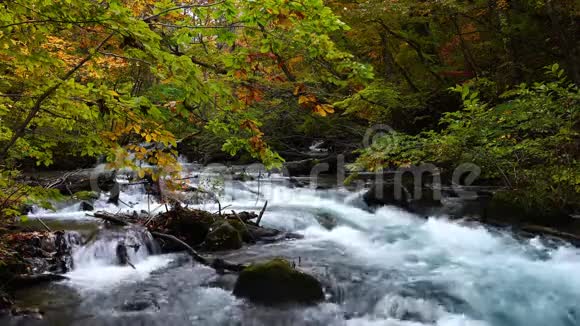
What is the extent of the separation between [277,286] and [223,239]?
2.54 meters

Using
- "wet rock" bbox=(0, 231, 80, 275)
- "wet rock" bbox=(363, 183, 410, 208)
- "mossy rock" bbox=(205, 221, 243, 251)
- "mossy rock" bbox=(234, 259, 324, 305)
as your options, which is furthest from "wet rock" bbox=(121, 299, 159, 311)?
"wet rock" bbox=(363, 183, 410, 208)

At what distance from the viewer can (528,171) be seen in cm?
850

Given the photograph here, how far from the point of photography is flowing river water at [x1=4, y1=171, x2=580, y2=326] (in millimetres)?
5617

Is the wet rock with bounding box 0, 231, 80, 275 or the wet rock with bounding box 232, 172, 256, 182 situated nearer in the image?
the wet rock with bounding box 0, 231, 80, 275

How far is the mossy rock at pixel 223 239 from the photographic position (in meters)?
8.23

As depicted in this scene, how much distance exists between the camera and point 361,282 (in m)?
6.70

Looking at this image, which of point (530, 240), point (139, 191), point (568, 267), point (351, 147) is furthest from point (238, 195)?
point (568, 267)

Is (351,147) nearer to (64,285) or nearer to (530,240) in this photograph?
(530,240)

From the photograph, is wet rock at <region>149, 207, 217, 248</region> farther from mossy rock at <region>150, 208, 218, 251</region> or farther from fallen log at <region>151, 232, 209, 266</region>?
fallen log at <region>151, 232, 209, 266</region>

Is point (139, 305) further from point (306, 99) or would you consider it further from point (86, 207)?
point (86, 207)

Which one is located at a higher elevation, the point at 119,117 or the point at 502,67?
the point at 502,67

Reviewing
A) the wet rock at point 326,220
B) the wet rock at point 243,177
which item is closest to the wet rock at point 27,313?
the wet rock at point 326,220

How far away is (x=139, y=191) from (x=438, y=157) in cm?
901

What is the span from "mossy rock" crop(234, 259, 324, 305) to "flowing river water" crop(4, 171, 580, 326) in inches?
6.2
